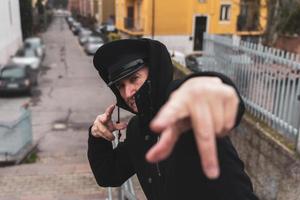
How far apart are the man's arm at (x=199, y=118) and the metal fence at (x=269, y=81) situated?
13.9 feet

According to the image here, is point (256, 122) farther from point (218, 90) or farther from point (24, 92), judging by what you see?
point (24, 92)

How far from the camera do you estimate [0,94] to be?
17.7m

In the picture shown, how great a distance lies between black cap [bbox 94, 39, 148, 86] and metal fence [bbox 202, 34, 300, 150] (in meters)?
3.48

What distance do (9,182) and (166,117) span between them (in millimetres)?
7240

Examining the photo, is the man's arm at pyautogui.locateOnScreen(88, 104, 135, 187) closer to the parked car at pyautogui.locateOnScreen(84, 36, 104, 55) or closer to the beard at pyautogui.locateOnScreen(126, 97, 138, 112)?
the beard at pyautogui.locateOnScreen(126, 97, 138, 112)

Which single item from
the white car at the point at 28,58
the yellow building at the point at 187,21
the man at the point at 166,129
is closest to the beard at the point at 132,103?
the man at the point at 166,129

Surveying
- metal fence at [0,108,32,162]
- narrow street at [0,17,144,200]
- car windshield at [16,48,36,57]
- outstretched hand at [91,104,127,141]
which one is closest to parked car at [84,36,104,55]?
narrow street at [0,17,144,200]

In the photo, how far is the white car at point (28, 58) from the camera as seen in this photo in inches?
888

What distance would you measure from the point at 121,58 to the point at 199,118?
44.1 inches

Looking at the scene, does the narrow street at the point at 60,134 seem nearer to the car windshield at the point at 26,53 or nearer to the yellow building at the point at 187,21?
the car windshield at the point at 26,53

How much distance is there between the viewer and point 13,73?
59.1 ft

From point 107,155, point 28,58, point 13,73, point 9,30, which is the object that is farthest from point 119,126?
point 9,30

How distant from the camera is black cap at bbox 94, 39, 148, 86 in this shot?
70.3 inches

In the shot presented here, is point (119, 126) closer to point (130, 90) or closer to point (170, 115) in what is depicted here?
point (130, 90)
